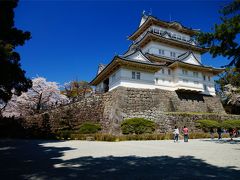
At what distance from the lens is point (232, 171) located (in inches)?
251

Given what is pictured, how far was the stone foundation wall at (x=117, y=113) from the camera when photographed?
2459 centimetres

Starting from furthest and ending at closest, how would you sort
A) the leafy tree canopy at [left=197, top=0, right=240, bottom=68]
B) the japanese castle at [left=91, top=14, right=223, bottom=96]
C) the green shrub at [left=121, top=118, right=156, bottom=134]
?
the japanese castle at [left=91, top=14, right=223, bottom=96], the green shrub at [left=121, top=118, right=156, bottom=134], the leafy tree canopy at [left=197, top=0, right=240, bottom=68]

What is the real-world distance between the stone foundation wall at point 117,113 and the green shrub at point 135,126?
1192 mm

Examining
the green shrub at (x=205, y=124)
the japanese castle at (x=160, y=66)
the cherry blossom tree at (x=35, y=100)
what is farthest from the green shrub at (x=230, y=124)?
the cherry blossom tree at (x=35, y=100)

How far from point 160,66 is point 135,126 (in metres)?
10.0

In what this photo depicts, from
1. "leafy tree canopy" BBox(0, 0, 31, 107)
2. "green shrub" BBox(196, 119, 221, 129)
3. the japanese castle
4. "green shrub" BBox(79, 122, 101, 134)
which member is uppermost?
the japanese castle

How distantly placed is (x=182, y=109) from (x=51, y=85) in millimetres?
29832

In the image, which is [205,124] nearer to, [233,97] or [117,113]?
[117,113]

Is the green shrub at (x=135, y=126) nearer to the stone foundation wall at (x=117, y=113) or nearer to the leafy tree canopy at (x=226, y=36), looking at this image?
the stone foundation wall at (x=117, y=113)

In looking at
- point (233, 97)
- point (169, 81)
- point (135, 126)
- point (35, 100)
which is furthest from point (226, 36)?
point (35, 100)

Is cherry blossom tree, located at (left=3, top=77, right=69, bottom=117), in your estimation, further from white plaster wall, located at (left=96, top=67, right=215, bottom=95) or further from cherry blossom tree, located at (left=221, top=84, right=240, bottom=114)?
cherry blossom tree, located at (left=221, top=84, right=240, bottom=114)

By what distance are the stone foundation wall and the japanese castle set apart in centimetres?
171

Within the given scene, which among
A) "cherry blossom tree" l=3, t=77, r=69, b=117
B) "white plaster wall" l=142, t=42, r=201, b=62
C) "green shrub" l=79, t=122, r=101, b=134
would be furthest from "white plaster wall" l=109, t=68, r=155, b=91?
"cherry blossom tree" l=3, t=77, r=69, b=117

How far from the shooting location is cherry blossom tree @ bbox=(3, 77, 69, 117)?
41.1 meters
